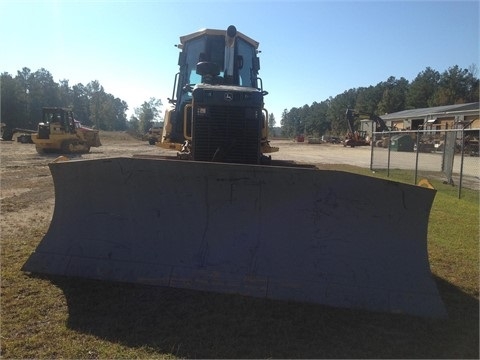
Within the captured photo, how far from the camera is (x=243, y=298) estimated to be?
12.8 feet

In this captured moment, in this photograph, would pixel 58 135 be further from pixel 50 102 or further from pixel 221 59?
pixel 50 102

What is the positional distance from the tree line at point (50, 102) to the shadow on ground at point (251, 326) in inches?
2250

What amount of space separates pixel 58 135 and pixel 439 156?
839 inches

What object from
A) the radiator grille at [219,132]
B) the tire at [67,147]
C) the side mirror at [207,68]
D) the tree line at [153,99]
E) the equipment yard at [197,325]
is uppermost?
the tree line at [153,99]

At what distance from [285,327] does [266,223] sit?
1.08 m

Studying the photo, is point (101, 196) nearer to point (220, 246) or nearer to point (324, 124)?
point (220, 246)

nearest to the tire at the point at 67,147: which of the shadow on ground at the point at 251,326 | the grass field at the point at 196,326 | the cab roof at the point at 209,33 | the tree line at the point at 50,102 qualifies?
the cab roof at the point at 209,33

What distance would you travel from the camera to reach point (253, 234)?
4.18 m

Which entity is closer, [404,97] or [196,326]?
[196,326]

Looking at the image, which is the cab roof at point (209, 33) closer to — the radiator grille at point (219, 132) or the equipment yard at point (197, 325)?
the radiator grille at point (219, 132)

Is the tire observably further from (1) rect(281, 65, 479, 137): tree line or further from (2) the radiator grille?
(1) rect(281, 65, 479, 137): tree line

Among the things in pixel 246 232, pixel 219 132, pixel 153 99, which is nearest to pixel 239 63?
pixel 219 132

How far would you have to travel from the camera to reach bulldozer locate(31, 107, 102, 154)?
1019 inches

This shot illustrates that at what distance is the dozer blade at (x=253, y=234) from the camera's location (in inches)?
154
